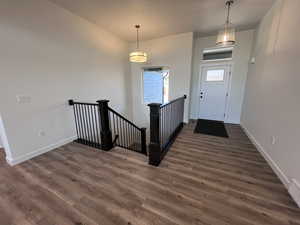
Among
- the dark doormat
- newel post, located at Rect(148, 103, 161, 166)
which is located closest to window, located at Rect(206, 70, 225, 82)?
the dark doormat

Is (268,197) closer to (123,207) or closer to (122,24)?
(123,207)

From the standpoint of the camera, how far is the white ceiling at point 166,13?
2.56m

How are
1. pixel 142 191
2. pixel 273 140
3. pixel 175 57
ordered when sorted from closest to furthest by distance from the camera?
pixel 142 191 → pixel 273 140 → pixel 175 57

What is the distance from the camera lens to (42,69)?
2484 mm

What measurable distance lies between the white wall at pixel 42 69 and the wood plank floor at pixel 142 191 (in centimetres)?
56

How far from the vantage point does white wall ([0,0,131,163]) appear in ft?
6.89

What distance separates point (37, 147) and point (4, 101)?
982 millimetres

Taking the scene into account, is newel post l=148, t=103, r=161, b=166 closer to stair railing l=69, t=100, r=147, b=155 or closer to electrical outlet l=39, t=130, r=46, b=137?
stair railing l=69, t=100, r=147, b=155

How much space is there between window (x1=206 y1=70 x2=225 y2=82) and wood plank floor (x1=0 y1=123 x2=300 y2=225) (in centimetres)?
274

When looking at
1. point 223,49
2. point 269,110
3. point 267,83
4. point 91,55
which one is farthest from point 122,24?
point 269,110

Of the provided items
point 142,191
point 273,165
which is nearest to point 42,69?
point 142,191

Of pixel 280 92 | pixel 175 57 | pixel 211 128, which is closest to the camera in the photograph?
pixel 280 92

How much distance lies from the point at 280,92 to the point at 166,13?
8.92ft

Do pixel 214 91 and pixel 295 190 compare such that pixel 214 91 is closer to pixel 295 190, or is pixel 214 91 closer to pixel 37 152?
pixel 295 190
